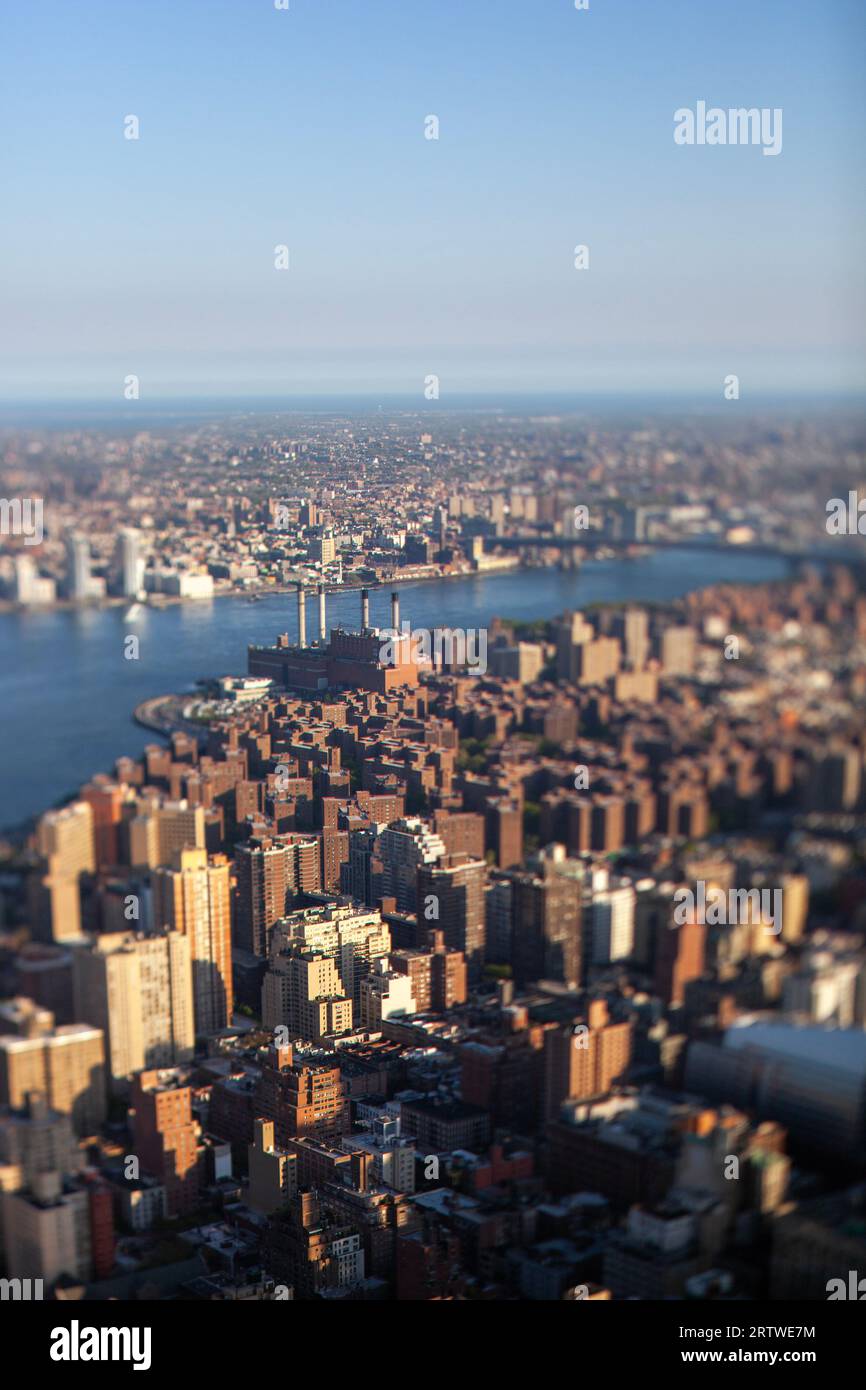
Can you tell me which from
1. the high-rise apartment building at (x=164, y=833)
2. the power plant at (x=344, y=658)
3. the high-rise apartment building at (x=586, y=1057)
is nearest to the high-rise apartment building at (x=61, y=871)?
the high-rise apartment building at (x=164, y=833)

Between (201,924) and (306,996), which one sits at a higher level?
(201,924)

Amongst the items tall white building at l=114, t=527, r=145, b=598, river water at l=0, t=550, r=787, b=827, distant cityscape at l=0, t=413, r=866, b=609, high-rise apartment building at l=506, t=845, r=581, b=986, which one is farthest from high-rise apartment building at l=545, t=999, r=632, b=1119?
tall white building at l=114, t=527, r=145, b=598

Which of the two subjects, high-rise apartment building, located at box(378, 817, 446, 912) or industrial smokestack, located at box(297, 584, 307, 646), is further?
industrial smokestack, located at box(297, 584, 307, 646)

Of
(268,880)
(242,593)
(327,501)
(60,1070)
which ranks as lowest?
(60,1070)

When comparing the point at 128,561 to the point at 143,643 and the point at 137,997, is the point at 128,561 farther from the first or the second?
the point at 137,997

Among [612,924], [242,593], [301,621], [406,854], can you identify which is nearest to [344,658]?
[301,621]

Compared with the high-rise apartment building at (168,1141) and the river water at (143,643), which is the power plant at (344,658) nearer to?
the river water at (143,643)

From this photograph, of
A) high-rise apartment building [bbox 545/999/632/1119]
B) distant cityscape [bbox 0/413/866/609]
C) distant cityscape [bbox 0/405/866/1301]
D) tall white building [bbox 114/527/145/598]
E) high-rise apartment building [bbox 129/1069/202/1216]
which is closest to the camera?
distant cityscape [bbox 0/405/866/1301]

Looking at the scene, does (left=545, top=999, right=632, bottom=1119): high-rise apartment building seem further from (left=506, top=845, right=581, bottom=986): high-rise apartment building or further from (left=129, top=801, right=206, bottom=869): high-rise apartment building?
(left=129, top=801, right=206, bottom=869): high-rise apartment building
